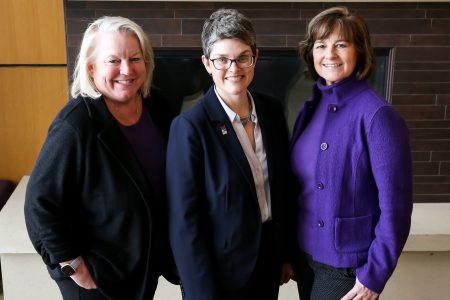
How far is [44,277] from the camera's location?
2.19m

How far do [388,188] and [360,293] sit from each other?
30 centimetres

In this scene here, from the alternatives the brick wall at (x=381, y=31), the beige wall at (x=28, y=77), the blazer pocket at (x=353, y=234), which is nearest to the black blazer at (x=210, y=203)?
Result: the blazer pocket at (x=353, y=234)

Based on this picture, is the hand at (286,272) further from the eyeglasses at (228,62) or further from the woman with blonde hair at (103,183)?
the eyeglasses at (228,62)

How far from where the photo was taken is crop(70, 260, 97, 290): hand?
1.37m

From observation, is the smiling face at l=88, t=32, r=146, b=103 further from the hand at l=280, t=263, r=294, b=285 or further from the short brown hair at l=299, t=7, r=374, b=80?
the hand at l=280, t=263, r=294, b=285

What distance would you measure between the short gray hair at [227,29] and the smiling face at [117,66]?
0.71 feet

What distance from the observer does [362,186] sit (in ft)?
4.17

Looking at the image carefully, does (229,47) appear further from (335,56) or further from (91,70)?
(91,70)

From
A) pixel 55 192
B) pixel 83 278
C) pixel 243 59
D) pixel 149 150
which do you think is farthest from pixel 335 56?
pixel 83 278

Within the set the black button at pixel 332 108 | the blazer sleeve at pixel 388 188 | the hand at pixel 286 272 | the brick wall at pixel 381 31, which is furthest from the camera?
the brick wall at pixel 381 31

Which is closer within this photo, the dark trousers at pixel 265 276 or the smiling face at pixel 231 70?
the smiling face at pixel 231 70

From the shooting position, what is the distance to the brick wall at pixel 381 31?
242cm

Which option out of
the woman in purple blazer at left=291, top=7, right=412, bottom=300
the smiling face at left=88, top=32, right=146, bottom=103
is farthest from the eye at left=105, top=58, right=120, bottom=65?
the woman in purple blazer at left=291, top=7, right=412, bottom=300

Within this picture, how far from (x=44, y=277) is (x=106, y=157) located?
1160mm
